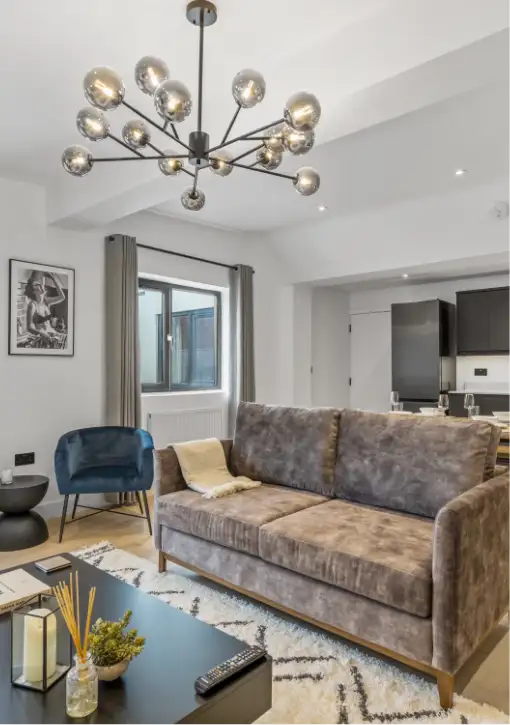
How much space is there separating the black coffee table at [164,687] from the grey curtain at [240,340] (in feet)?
12.3

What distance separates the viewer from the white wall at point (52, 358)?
150 inches

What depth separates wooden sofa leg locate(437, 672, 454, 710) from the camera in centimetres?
174

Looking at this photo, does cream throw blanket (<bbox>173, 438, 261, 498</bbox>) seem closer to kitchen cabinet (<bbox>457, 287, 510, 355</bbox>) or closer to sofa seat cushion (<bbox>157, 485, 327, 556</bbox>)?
sofa seat cushion (<bbox>157, 485, 327, 556</bbox>)

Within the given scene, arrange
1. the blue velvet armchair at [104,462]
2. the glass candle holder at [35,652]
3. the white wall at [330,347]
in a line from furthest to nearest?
the white wall at [330,347]
the blue velvet armchair at [104,462]
the glass candle holder at [35,652]

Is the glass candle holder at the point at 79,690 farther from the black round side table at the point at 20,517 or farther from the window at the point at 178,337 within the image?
the window at the point at 178,337

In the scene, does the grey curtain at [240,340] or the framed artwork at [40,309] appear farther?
the grey curtain at [240,340]

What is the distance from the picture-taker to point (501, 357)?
5.75 meters

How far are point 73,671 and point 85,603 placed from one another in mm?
550

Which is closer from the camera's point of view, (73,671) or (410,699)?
(73,671)

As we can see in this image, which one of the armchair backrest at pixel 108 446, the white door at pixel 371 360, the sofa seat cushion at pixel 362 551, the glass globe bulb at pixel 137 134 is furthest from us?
the white door at pixel 371 360

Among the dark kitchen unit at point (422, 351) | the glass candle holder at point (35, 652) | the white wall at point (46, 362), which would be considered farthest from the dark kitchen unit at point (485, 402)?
the glass candle holder at point (35, 652)

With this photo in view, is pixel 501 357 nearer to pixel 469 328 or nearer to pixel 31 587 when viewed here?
pixel 469 328

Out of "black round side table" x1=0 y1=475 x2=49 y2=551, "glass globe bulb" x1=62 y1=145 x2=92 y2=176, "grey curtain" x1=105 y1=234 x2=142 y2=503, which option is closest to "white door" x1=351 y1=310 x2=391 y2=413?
"grey curtain" x1=105 y1=234 x2=142 y2=503

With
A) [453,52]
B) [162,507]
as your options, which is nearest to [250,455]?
[162,507]
